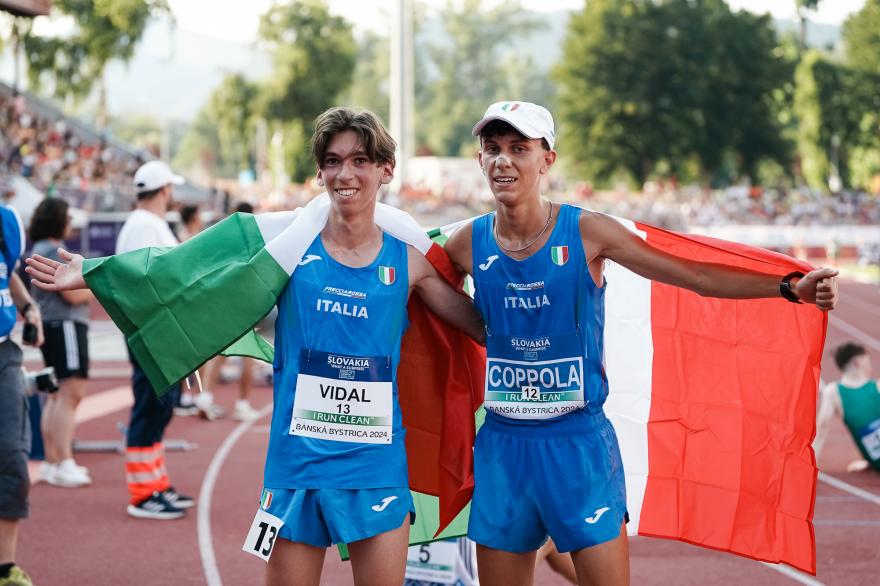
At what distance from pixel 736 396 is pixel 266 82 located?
170 feet

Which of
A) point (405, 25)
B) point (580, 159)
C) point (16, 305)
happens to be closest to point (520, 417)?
point (16, 305)

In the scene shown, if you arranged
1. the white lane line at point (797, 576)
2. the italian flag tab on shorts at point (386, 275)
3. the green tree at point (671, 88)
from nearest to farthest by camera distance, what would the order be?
1. the italian flag tab on shorts at point (386, 275)
2. the white lane line at point (797, 576)
3. the green tree at point (671, 88)

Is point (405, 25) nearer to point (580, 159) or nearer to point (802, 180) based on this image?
point (580, 159)

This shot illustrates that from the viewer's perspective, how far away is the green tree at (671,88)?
68438mm

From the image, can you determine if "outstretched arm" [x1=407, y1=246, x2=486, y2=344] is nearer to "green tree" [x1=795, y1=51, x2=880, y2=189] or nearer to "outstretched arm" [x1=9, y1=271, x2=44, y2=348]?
"outstretched arm" [x1=9, y1=271, x2=44, y2=348]

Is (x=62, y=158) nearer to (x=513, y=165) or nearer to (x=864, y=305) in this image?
(x=864, y=305)

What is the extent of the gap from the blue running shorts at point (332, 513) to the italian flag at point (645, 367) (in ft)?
2.17

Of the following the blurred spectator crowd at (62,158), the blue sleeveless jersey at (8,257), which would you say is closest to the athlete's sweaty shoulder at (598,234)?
the blue sleeveless jersey at (8,257)

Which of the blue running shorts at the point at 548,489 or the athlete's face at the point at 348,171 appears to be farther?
the blue running shorts at the point at 548,489

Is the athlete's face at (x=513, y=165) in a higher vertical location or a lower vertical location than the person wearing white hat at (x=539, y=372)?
higher

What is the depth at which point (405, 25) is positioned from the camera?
3066cm

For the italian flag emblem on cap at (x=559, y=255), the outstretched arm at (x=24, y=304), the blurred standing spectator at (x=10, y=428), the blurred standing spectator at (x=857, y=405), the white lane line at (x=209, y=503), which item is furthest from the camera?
the blurred standing spectator at (x=857, y=405)

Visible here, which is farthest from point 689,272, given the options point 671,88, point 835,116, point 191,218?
point 835,116

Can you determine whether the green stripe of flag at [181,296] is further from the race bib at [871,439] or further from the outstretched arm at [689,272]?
the race bib at [871,439]
